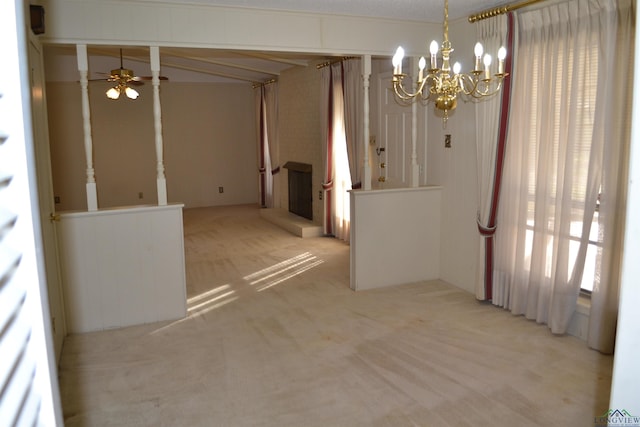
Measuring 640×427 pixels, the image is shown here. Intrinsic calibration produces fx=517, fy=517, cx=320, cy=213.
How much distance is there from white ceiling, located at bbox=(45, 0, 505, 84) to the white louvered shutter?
4.02 metres

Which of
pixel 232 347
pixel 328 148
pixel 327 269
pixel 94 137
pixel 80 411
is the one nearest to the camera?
pixel 80 411

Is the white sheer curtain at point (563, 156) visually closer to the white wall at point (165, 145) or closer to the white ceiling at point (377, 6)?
the white ceiling at point (377, 6)

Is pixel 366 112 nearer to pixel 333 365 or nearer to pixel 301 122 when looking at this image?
pixel 333 365

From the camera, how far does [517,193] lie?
4312mm

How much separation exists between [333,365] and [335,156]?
4219 millimetres

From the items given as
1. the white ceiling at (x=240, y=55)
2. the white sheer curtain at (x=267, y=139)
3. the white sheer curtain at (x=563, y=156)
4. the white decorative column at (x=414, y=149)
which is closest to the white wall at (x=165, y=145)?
the white ceiling at (x=240, y=55)

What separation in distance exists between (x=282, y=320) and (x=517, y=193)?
2241mm

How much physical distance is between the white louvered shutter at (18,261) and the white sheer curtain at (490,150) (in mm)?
4193

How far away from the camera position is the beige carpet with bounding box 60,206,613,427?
Result: 2.96 metres

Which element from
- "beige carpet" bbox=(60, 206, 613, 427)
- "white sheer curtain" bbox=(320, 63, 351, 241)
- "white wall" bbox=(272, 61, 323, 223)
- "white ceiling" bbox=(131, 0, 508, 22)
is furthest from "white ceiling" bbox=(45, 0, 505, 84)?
"beige carpet" bbox=(60, 206, 613, 427)

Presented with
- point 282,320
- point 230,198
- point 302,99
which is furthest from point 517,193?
point 230,198

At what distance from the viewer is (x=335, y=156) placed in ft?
24.1

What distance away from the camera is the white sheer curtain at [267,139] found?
945 centimetres

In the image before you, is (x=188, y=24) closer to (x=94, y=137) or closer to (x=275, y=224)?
(x=275, y=224)
